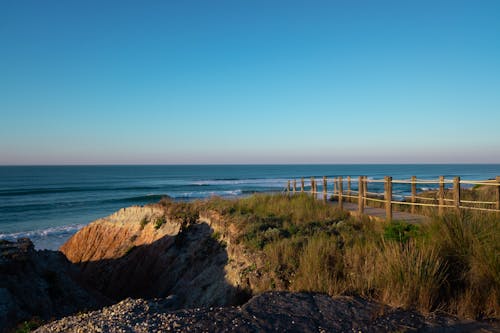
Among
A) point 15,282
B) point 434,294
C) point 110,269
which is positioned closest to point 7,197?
point 110,269

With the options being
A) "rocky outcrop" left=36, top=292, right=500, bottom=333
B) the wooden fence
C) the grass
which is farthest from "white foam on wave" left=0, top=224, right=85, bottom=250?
"rocky outcrop" left=36, top=292, right=500, bottom=333

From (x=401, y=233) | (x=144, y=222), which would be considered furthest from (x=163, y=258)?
(x=401, y=233)

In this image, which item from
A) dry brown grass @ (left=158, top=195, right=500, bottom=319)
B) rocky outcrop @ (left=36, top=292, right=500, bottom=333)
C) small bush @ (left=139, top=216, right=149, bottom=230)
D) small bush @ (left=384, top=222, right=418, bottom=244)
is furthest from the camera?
small bush @ (left=139, top=216, right=149, bottom=230)

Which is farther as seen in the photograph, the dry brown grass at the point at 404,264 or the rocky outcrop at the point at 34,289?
the rocky outcrop at the point at 34,289

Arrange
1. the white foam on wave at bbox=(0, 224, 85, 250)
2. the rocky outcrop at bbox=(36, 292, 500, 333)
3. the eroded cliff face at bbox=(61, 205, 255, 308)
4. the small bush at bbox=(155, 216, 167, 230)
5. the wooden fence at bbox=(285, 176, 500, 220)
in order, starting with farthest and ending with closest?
1. the white foam on wave at bbox=(0, 224, 85, 250)
2. the small bush at bbox=(155, 216, 167, 230)
3. the wooden fence at bbox=(285, 176, 500, 220)
4. the eroded cliff face at bbox=(61, 205, 255, 308)
5. the rocky outcrop at bbox=(36, 292, 500, 333)

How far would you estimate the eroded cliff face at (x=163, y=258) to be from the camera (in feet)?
30.9

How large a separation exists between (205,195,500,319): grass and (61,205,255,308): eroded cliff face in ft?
3.60

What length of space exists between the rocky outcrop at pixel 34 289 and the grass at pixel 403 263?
5269mm

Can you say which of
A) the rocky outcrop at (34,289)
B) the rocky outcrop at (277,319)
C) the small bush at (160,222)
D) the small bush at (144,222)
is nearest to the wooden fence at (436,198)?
the rocky outcrop at (277,319)

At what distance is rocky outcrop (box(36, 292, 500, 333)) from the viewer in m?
4.94

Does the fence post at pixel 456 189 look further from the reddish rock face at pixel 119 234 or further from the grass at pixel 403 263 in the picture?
the reddish rock face at pixel 119 234

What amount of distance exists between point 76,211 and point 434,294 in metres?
36.0

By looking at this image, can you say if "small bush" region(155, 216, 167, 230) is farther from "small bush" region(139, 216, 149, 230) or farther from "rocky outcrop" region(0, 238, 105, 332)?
"rocky outcrop" region(0, 238, 105, 332)

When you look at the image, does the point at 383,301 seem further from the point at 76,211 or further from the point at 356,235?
the point at 76,211
